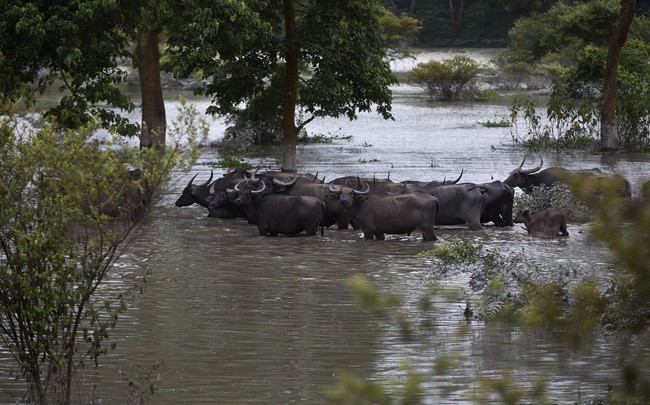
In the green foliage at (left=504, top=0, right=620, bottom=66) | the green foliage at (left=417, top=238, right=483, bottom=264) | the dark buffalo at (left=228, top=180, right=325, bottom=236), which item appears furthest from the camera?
the green foliage at (left=504, top=0, right=620, bottom=66)

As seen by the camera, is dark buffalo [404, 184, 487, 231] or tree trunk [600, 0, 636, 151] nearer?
dark buffalo [404, 184, 487, 231]

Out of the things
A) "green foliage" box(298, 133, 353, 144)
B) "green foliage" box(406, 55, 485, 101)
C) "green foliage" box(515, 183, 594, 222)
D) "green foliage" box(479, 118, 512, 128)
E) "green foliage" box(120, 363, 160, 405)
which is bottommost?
"green foliage" box(120, 363, 160, 405)

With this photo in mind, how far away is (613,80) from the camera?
25.2 m

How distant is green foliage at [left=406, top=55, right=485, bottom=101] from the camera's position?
4591 centimetres

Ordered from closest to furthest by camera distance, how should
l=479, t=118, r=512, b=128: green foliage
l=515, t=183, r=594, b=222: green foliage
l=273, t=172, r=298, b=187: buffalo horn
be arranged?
l=273, t=172, r=298, b=187: buffalo horn → l=515, t=183, r=594, b=222: green foliage → l=479, t=118, r=512, b=128: green foliage

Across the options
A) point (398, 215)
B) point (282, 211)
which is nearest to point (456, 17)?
point (282, 211)

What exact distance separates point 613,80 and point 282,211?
12.6 meters

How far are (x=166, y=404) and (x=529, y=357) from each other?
2.85m

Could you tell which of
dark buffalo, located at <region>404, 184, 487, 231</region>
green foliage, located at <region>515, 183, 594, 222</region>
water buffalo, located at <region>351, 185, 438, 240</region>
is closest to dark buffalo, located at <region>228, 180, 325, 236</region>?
water buffalo, located at <region>351, 185, 438, 240</region>

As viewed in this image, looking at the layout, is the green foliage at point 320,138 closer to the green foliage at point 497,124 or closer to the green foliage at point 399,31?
the green foliage at point 497,124

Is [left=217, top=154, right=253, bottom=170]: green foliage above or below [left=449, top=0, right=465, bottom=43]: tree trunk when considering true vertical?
below

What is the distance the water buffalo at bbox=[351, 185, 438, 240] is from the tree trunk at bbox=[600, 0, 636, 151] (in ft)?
38.6

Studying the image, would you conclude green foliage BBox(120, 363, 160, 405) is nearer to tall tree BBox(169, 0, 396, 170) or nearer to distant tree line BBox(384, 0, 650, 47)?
tall tree BBox(169, 0, 396, 170)

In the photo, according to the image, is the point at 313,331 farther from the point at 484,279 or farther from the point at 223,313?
the point at 484,279
